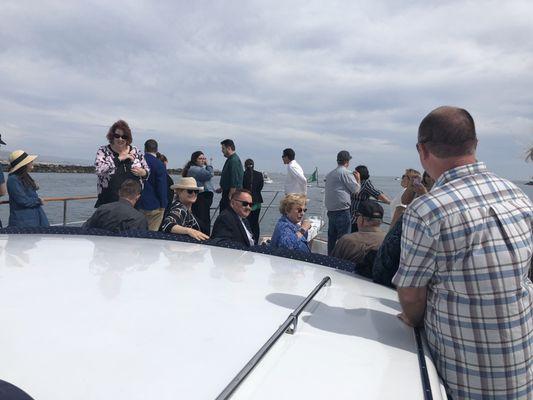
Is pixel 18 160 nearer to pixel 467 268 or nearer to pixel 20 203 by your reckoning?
pixel 20 203

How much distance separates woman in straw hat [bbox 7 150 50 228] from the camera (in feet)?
14.0

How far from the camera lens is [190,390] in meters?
0.95

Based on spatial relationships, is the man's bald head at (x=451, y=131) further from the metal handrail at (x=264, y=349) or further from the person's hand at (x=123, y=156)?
the person's hand at (x=123, y=156)

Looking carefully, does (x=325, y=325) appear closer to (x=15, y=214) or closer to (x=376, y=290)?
(x=376, y=290)

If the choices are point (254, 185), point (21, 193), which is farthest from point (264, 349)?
point (254, 185)

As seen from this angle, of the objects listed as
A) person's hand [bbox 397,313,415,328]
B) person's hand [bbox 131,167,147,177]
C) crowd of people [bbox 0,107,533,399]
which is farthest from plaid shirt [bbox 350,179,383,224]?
crowd of people [bbox 0,107,533,399]

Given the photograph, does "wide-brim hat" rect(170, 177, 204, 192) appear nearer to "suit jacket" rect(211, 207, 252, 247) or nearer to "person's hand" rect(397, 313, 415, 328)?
"suit jacket" rect(211, 207, 252, 247)

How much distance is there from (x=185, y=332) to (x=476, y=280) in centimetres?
85

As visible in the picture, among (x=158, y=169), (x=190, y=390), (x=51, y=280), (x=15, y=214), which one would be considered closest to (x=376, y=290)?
(x=190, y=390)

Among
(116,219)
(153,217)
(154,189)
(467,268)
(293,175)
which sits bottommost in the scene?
(153,217)

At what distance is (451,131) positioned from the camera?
1361mm

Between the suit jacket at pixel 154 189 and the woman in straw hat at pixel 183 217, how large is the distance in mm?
668

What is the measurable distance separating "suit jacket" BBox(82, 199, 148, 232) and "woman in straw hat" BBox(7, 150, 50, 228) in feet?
5.00

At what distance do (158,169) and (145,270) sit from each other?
3100 millimetres
